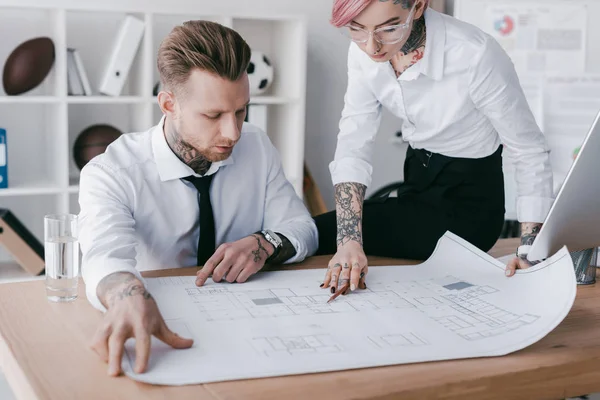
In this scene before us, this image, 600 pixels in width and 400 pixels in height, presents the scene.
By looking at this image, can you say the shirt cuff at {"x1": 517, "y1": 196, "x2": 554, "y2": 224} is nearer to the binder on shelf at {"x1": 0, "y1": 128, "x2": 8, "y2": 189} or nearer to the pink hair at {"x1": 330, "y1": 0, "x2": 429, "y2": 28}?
the pink hair at {"x1": 330, "y1": 0, "x2": 429, "y2": 28}

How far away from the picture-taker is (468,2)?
159 inches

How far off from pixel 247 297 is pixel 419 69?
779 millimetres

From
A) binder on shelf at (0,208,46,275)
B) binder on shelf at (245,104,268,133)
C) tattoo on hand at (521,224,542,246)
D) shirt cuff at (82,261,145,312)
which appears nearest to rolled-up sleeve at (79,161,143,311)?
shirt cuff at (82,261,145,312)

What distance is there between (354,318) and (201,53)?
0.72m

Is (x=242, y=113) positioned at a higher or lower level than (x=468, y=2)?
lower

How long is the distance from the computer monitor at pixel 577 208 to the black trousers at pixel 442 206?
52 cm

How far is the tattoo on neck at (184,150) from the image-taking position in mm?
1685

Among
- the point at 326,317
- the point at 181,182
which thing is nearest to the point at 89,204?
the point at 181,182

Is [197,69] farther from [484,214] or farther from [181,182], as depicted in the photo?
[484,214]

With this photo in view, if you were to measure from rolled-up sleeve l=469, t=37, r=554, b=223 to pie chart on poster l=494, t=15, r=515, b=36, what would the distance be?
2.50m

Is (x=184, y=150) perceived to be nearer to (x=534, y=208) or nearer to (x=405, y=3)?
(x=405, y=3)

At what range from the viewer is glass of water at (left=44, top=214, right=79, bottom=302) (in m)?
1.32

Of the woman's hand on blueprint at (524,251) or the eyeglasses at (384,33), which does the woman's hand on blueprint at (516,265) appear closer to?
the woman's hand on blueprint at (524,251)

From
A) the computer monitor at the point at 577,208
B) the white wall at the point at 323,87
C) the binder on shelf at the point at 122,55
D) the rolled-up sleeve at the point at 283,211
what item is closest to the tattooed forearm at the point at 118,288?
the rolled-up sleeve at the point at 283,211
